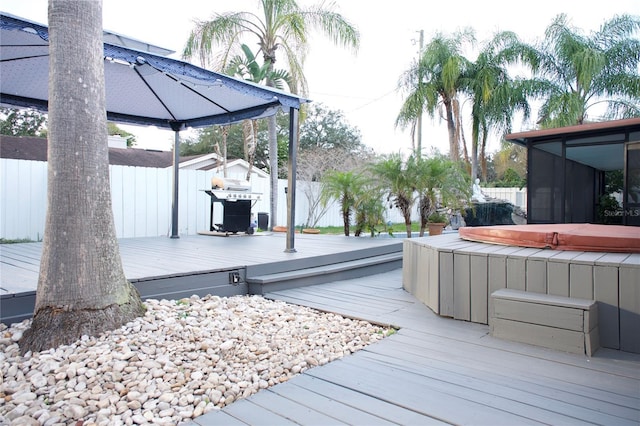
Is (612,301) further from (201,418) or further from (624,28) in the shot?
(624,28)

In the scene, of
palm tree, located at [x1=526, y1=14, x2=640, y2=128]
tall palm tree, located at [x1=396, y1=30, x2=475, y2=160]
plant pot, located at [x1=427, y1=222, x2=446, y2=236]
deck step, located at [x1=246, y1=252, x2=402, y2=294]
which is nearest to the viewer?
deck step, located at [x1=246, y1=252, x2=402, y2=294]

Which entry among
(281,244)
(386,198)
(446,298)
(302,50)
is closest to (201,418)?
(446,298)

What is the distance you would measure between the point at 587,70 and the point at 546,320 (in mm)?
11146

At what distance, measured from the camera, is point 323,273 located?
172 inches

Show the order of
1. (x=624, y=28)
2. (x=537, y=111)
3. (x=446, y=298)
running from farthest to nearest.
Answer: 1. (x=537, y=111)
2. (x=624, y=28)
3. (x=446, y=298)

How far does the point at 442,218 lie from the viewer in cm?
748

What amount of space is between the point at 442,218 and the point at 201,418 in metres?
6.43

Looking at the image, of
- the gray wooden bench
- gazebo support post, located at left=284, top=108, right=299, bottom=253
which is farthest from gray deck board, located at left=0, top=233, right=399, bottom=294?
the gray wooden bench

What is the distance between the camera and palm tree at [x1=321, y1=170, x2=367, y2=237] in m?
6.56

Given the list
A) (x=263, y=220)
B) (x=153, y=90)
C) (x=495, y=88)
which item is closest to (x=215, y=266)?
(x=153, y=90)

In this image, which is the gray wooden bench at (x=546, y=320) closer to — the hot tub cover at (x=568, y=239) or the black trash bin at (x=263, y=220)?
the hot tub cover at (x=568, y=239)

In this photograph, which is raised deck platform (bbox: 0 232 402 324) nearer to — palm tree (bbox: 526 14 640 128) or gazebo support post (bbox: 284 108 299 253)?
gazebo support post (bbox: 284 108 299 253)

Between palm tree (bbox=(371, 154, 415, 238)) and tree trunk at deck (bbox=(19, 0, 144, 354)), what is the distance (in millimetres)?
4657

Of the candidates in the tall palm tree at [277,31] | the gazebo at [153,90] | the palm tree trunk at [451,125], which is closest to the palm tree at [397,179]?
the gazebo at [153,90]
